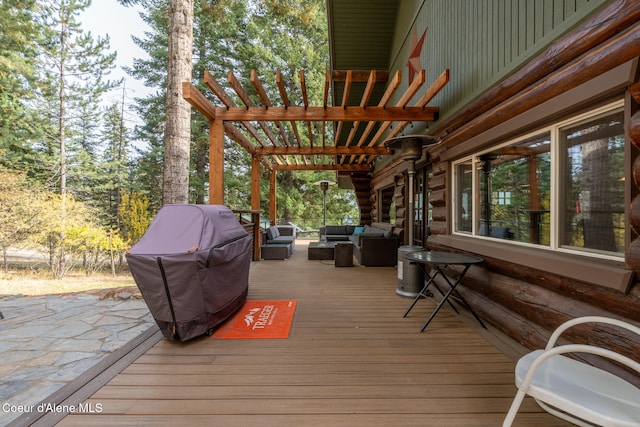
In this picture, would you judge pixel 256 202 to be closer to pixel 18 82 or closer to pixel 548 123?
pixel 548 123

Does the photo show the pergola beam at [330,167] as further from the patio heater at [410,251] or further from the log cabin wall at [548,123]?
the log cabin wall at [548,123]

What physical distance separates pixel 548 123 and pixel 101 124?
16.6m

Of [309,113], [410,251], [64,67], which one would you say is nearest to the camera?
[410,251]

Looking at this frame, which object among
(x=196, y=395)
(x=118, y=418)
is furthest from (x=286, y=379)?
(x=118, y=418)

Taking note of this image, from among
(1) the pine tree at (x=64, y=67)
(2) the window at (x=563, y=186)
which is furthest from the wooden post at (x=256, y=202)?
(1) the pine tree at (x=64, y=67)

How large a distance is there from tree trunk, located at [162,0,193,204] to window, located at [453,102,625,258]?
4.29 metres

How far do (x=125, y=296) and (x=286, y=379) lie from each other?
3.12 m

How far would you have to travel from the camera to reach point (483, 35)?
293 centimetres

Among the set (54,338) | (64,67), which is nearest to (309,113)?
(54,338)

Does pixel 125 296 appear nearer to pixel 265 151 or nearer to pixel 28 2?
pixel 265 151

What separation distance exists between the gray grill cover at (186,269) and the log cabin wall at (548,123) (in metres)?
2.69

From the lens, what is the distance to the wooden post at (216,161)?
3967 mm

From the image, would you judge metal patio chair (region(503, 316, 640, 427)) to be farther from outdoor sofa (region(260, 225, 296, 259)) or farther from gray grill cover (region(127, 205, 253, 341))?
outdoor sofa (region(260, 225, 296, 259))

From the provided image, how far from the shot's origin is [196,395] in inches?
67.1
